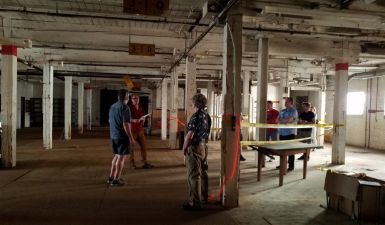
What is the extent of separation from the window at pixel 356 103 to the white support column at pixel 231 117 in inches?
464

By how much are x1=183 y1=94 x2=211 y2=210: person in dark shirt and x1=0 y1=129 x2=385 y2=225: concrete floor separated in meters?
0.27

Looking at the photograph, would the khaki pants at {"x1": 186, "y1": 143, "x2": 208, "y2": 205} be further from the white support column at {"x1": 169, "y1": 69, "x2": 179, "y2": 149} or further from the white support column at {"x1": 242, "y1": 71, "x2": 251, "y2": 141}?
the white support column at {"x1": 242, "y1": 71, "x2": 251, "y2": 141}

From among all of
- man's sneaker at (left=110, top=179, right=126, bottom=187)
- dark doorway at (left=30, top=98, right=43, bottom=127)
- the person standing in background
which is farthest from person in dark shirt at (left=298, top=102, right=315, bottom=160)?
dark doorway at (left=30, top=98, right=43, bottom=127)

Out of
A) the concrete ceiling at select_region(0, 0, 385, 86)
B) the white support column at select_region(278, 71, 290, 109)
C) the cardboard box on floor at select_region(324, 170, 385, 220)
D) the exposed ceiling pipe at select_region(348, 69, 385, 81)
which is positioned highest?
the concrete ceiling at select_region(0, 0, 385, 86)

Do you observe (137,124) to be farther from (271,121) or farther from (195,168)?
(271,121)

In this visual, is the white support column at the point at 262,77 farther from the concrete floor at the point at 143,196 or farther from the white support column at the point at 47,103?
the white support column at the point at 47,103

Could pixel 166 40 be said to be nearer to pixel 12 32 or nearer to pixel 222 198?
pixel 12 32

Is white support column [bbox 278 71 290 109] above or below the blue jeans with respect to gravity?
above

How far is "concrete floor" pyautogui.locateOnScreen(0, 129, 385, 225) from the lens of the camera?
4699mm

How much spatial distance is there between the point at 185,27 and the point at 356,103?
10340 mm

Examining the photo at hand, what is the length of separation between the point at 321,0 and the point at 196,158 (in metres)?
3.11

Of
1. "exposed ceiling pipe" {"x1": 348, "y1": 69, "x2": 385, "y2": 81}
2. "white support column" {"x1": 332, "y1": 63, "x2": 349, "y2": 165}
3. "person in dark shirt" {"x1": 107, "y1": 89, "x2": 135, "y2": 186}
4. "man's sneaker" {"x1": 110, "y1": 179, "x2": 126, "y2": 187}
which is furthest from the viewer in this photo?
"exposed ceiling pipe" {"x1": 348, "y1": 69, "x2": 385, "y2": 81}

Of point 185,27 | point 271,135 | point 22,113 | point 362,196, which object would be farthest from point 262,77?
point 22,113

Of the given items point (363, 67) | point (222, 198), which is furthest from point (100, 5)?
point (363, 67)
